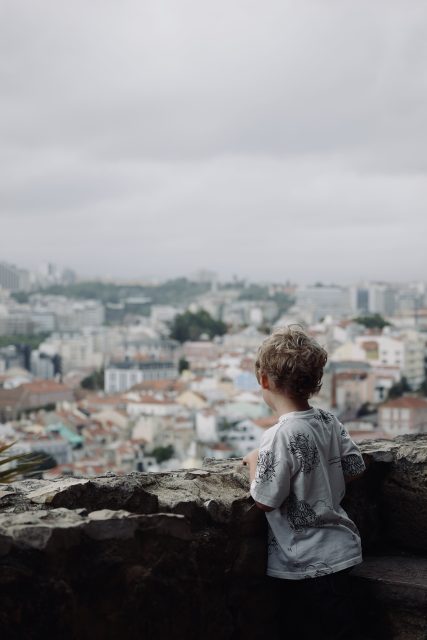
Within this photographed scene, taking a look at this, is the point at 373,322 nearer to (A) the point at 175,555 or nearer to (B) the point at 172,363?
(B) the point at 172,363

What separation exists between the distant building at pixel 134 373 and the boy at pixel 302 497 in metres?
53.2

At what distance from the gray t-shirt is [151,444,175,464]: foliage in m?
35.7

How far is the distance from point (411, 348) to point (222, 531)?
51547 millimetres

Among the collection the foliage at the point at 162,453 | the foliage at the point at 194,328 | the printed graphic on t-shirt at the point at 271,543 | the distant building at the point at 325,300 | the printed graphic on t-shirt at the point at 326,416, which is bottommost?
the foliage at the point at 162,453

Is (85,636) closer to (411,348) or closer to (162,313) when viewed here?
(411,348)

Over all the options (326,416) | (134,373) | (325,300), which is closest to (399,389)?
(134,373)

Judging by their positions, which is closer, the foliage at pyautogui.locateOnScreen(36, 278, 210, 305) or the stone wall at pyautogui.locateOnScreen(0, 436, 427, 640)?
the stone wall at pyautogui.locateOnScreen(0, 436, 427, 640)

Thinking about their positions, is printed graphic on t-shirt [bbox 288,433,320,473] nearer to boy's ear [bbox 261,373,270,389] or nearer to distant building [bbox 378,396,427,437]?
boy's ear [bbox 261,373,270,389]

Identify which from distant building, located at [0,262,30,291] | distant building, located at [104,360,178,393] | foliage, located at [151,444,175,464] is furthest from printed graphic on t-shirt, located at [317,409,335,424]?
distant building, located at [0,262,30,291]

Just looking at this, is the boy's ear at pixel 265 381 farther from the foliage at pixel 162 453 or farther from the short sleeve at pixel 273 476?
the foliage at pixel 162 453

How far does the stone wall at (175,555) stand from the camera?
1.33 m

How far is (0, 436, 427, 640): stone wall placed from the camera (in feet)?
4.38

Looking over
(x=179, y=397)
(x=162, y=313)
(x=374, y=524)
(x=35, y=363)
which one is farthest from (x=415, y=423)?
(x=162, y=313)

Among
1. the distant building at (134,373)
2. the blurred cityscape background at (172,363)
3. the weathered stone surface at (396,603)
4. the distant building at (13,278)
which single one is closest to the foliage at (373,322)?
the blurred cityscape background at (172,363)
